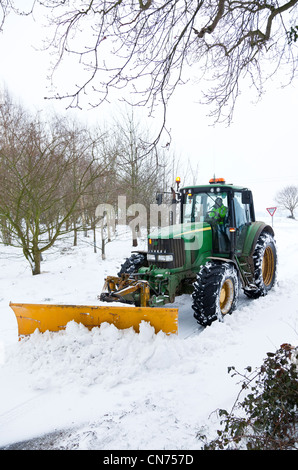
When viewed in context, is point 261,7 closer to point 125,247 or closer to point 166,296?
point 166,296

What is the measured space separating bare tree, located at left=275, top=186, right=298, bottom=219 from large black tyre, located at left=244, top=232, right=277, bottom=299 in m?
41.7

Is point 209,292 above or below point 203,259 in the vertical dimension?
below

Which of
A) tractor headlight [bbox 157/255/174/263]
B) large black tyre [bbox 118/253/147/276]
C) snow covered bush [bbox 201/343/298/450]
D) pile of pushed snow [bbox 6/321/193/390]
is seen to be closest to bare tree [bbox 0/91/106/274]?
large black tyre [bbox 118/253/147/276]

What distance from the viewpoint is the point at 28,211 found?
9.75 meters

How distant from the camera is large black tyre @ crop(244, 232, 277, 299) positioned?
21.5 feet

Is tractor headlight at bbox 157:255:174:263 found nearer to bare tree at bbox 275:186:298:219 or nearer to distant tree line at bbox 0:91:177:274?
distant tree line at bbox 0:91:177:274

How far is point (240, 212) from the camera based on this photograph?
6477 millimetres

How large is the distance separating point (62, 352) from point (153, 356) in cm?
110

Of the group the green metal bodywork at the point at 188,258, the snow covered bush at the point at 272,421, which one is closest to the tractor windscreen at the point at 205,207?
the green metal bodywork at the point at 188,258

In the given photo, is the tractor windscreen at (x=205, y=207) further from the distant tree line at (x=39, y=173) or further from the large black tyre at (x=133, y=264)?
the distant tree line at (x=39, y=173)

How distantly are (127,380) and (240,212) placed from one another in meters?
4.11

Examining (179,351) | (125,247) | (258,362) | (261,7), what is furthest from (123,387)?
(125,247)

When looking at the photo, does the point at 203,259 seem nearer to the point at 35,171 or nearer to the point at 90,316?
the point at 90,316

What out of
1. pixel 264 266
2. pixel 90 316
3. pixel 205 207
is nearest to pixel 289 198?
pixel 264 266
